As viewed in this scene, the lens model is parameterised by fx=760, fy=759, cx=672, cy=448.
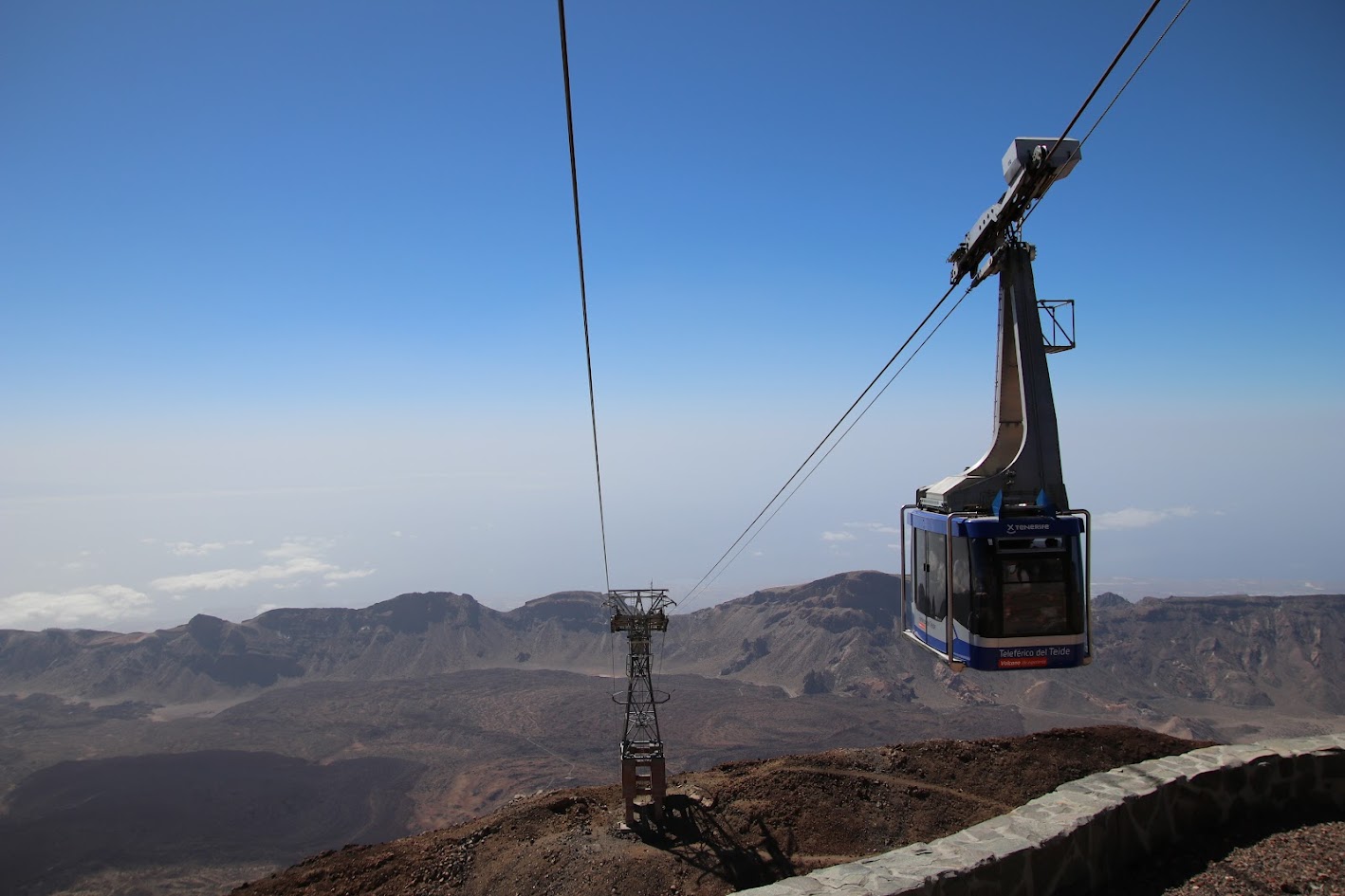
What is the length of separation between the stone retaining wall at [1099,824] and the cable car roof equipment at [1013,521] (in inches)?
77.5

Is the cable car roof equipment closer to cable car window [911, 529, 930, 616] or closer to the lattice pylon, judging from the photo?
cable car window [911, 529, 930, 616]

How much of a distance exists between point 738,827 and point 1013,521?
12508 millimetres

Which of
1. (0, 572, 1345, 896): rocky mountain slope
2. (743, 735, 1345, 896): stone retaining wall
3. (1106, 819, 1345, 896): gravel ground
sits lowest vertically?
(0, 572, 1345, 896): rocky mountain slope

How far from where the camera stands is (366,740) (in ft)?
306

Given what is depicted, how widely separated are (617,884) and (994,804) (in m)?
9.21

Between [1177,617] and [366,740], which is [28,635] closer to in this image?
[366,740]

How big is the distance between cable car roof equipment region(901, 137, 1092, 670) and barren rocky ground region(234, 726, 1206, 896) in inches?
350

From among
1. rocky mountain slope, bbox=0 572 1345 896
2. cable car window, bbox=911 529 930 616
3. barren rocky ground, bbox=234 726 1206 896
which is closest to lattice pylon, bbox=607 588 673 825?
barren rocky ground, bbox=234 726 1206 896

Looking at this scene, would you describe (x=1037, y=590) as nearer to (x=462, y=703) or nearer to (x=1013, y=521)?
(x=1013, y=521)

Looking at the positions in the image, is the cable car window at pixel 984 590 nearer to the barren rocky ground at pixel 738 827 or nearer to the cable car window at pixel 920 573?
the cable car window at pixel 920 573

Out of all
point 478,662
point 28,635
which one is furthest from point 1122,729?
point 28,635

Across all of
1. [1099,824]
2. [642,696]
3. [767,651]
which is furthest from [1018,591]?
[767,651]

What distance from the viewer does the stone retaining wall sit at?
A: 21.0 ft

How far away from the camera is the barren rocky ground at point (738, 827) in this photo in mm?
16734
